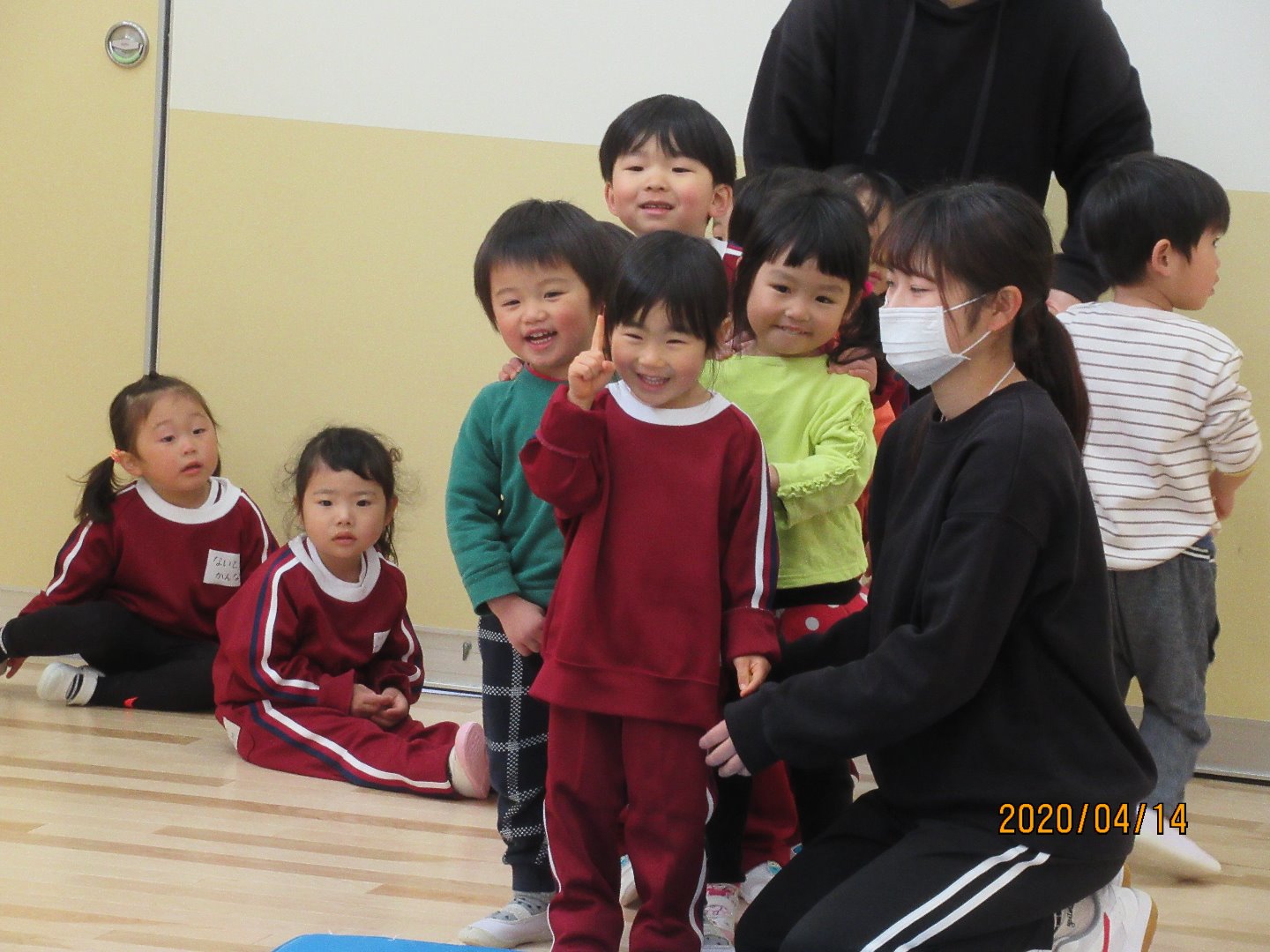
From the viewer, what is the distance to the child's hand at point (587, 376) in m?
1.69

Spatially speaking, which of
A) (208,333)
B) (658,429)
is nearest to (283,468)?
(208,333)

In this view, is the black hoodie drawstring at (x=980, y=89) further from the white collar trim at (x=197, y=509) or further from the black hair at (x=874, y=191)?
the white collar trim at (x=197, y=509)

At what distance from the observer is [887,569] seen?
172 cm

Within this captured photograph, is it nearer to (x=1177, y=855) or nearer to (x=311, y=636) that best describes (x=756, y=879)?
(x=1177, y=855)

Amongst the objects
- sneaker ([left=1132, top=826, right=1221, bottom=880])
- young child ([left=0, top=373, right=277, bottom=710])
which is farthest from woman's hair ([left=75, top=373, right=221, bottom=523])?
sneaker ([left=1132, top=826, right=1221, bottom=880])

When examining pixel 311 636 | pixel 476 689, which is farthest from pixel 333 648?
pixel 476 689

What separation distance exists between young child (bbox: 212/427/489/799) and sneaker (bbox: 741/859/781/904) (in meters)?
0.75

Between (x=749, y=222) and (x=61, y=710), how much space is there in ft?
6.37

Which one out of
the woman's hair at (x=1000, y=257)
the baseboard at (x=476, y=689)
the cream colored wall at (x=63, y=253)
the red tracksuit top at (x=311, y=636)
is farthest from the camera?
the cream colored wall at (x=63, y=253)

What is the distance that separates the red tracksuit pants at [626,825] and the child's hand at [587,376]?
1.32ft

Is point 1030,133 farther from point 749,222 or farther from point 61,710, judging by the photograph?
point 61,710

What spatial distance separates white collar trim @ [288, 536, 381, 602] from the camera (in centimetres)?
295

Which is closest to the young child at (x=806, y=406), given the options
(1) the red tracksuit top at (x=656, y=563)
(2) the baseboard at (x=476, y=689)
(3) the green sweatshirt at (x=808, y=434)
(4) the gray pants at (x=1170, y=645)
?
(3) the green sweatshirt at (x=808, y=434)
